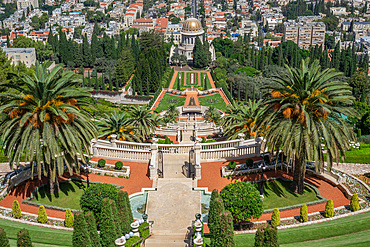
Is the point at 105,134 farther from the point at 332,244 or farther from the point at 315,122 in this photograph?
the point at 332,244

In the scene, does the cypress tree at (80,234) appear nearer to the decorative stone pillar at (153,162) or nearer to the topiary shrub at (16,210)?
the topiary shrub at (16,210)

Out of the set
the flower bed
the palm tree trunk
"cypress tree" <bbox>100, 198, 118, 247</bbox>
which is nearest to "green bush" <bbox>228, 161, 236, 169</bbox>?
the palm tree trunk

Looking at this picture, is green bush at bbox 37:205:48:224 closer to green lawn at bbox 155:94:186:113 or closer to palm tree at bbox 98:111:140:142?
palm tree at bbox 98:111:140:142

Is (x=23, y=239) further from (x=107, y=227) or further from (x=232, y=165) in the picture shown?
(x=232, y=165)

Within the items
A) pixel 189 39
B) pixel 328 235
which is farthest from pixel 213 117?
pixel 189 39

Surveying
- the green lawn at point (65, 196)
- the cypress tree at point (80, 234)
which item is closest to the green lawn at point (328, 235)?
the cypress tree at point (80, 234)
